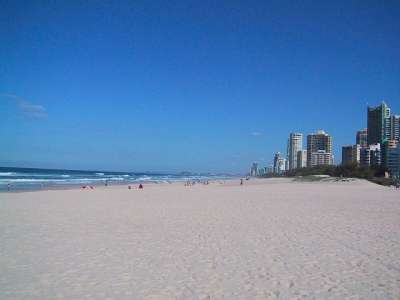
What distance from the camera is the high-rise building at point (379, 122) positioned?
4587 inches

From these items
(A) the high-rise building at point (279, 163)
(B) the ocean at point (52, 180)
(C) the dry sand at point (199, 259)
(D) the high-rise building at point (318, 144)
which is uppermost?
(D) the high-rise building at point (318, 144)

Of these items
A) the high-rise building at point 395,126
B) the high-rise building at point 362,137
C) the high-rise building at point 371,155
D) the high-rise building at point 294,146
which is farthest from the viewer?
the high-rise building at point 294,146

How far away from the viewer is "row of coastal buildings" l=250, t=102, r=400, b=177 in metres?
90.9

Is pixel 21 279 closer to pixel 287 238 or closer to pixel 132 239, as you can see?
pixel 132 239

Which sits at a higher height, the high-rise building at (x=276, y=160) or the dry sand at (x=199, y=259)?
the high-rise building at (x=276, y=160)

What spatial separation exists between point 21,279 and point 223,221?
7.18 meters

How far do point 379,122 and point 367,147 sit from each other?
1454 cm

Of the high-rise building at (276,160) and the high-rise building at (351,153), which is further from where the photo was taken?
the high-rise building at (276,160)

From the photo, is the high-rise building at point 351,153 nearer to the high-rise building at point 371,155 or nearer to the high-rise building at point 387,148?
the high-rise building at point 371,155

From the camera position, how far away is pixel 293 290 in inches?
208

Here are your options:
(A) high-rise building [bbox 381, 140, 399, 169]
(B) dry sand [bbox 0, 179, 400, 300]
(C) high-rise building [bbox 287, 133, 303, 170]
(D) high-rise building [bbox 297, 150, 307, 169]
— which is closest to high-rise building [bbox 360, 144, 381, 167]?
(A) high-rise building [bbox 381, 140, 399, 169]

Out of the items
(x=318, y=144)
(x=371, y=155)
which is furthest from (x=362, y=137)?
(x=371, y=155)

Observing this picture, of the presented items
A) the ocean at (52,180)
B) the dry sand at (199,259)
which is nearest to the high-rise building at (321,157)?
the ocean at (52,180)

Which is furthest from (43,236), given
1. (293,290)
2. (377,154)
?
(377,154)
